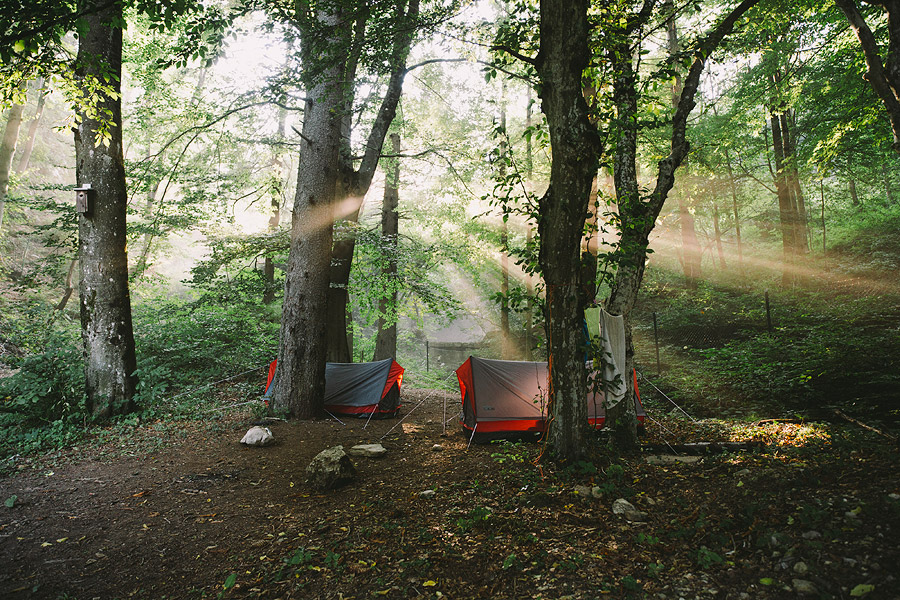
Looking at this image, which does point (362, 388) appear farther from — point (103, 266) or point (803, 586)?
point (803, 586)

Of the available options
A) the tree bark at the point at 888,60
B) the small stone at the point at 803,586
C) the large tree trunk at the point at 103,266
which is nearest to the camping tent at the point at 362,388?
the large tree trunk at the point at 103,266

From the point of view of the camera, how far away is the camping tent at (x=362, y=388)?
8.24 metres

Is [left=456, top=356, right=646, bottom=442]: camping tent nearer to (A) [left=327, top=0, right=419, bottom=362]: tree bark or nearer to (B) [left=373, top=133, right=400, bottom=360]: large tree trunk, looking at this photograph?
(A) [left=327, top=0, right=419, bottom=362]: tree bark

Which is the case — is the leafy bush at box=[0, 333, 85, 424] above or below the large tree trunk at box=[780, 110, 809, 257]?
below

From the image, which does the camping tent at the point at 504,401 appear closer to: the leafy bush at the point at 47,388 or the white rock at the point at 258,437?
the white rock at the point at 258,437

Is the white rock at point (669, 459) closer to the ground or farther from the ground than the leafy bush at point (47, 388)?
closer to the ground

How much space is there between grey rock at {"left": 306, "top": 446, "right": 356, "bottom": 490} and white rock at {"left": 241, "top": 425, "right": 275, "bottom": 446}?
1.54m

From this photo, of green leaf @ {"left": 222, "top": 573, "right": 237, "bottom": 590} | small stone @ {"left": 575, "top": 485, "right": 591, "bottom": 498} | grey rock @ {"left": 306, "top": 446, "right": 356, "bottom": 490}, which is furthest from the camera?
grey rock @ {"left": 306, "top": 446, "right": 356, "bottom": 490}

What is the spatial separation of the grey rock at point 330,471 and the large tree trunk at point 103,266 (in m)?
3.90

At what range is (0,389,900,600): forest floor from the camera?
2.69m

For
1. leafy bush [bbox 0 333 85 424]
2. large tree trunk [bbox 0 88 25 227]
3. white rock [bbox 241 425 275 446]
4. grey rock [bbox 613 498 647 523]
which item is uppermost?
large tree trunk [bbox 0 88 25 227]

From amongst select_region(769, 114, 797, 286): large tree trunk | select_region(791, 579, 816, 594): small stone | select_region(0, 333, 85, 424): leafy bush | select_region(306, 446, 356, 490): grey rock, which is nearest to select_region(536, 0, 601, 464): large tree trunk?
select_region(791, 579, 816, 594): small stone

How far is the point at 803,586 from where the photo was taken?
2.35 m

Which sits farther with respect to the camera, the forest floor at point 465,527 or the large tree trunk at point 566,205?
the large tree trunk at point 566,205
